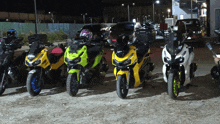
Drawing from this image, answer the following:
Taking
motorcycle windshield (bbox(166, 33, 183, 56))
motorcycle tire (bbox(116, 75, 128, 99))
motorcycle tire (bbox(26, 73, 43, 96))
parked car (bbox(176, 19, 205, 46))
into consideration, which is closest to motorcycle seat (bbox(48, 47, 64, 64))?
motorcycle tire (bbox(26, 73, 43, 96))

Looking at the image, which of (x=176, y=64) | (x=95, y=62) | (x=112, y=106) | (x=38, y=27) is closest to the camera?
(x=112, y=106)

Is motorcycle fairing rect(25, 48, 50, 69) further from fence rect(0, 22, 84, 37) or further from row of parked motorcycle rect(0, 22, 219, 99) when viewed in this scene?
fence rect(0, 22, 84, 37)

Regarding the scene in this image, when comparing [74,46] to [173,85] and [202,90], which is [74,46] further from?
[202,90]

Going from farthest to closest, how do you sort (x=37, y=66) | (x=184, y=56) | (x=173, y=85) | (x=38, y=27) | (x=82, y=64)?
1. (x=38, y=27)
2. (x=37, y=66)
3. (x=82, y=64)
4. (x=184, y=56)
5. (x=173, y=85)

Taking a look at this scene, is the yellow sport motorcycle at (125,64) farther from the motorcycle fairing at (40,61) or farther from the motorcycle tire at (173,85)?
the motorcycle fairing at (40,61)

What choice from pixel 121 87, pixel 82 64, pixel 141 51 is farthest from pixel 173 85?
pixel 82 64

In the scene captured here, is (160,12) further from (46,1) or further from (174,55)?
(174,55)

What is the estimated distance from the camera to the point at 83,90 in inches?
319

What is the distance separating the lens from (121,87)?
6680 mm

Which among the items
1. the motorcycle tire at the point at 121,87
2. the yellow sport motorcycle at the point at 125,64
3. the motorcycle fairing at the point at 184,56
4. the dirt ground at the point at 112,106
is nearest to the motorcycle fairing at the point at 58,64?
the dirt ground at the point at 112,106

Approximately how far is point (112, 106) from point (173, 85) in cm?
139

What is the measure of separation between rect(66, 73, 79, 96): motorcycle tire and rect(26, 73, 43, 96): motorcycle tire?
89 centimetres

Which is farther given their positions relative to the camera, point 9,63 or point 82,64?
point 9,63

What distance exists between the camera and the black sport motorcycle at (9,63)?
768 centimetres
